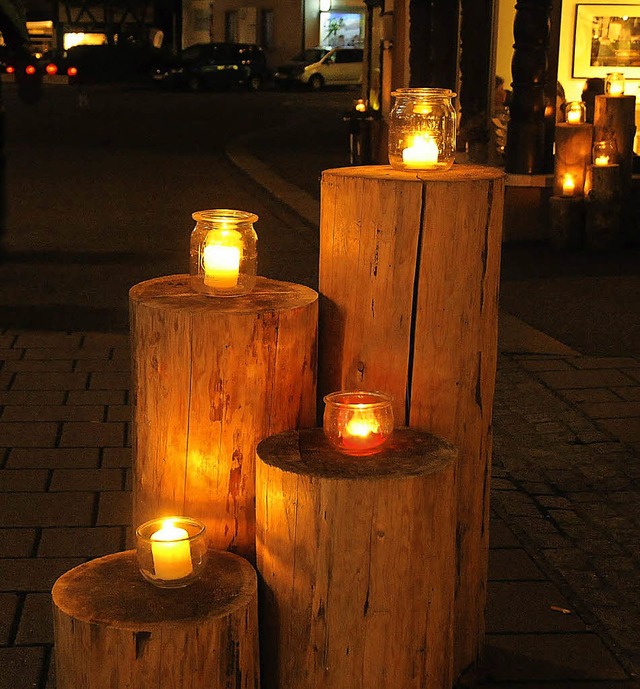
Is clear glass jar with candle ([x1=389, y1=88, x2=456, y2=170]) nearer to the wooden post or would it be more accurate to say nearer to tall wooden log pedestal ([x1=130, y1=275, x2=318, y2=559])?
tall wooden log pedestal ([x1=130, y1=275, x2=318, y2=559])

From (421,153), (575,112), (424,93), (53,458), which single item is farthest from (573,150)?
(421,153)

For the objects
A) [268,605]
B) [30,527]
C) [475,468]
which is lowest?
[30,527]

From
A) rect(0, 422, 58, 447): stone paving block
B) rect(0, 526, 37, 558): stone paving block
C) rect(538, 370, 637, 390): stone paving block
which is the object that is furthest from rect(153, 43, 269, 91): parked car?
rect(0, 526, 37, 558): stone paving block

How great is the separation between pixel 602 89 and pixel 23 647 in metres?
9.11

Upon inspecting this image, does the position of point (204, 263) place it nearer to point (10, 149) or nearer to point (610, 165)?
point (610, 165)

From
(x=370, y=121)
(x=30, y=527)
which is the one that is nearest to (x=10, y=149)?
(x=370, y=121)

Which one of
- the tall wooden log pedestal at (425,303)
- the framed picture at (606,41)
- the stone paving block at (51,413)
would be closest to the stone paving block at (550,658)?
the tall wooden log pedestal at (425,303)

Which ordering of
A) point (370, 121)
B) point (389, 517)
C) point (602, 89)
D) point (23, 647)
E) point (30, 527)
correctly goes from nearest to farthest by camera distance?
point (389, 517)
point (23, 647)
point (30, 527)
point (602, 89)
point (370, 121)

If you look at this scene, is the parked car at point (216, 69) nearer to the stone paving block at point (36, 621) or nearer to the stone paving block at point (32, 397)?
the stone paving block at point (32, 397)

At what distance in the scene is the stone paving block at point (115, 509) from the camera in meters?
4.49

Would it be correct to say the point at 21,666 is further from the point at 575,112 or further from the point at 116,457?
the point at 575,112

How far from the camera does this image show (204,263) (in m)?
3.23

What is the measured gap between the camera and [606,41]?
12.0m

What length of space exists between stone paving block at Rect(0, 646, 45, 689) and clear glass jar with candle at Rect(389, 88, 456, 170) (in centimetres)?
176
